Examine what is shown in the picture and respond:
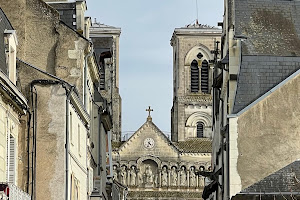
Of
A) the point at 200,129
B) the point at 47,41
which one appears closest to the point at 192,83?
the point at 200,129

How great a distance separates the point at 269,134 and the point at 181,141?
7222cm

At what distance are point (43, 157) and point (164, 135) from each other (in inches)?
2933

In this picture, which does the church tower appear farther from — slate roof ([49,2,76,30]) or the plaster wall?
the plaster wall

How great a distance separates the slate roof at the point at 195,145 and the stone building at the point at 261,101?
66392 millimetres

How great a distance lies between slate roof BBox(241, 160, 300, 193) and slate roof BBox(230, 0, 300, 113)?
7.17 feet

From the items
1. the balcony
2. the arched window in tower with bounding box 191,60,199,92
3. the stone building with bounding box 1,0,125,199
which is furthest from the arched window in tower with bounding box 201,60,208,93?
the balcony

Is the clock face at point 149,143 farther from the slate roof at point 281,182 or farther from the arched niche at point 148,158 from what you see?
the slate roof at point 281,182

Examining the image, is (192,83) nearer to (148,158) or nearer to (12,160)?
(148,158)

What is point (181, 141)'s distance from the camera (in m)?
96.3

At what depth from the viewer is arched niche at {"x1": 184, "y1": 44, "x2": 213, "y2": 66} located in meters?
96.9

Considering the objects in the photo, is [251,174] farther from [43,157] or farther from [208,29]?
[208,29]

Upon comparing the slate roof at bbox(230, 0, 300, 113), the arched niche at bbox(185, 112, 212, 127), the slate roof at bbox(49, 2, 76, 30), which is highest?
the arched niche at bbox(185, 112, 212, 127)

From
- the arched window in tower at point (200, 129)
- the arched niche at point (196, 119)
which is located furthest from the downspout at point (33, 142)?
the arched window in tower at point (200, 129)

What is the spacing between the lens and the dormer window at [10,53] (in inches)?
807
